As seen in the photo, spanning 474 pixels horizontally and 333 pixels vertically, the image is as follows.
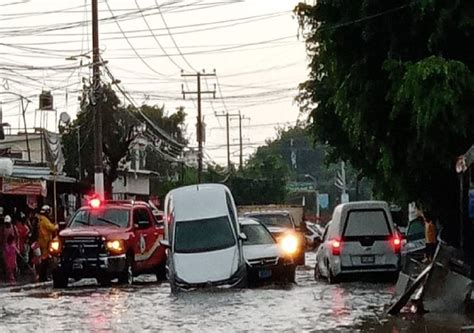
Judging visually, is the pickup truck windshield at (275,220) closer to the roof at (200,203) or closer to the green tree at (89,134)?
the roof at (200,203)

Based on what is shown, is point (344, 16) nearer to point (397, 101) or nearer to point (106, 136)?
point (397, 101)

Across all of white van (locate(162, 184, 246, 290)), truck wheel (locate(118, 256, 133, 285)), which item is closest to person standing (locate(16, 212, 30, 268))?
truck wheel (locate(118, 256, 133, 285))

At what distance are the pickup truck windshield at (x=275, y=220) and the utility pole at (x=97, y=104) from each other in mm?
5278

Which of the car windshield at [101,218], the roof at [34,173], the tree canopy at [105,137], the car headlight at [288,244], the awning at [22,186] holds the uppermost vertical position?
the tree canopy at [105,137]

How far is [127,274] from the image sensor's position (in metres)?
28.3

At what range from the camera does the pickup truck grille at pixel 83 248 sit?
2700 centimetres

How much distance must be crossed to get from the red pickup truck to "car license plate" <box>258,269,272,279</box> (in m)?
4.15

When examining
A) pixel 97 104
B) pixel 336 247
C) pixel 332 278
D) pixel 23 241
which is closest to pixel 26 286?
pixel 23 241

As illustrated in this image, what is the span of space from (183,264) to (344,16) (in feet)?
25.6

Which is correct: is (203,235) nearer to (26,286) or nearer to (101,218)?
(101,218)

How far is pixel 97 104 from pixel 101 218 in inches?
397

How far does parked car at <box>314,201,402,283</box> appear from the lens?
25.1m

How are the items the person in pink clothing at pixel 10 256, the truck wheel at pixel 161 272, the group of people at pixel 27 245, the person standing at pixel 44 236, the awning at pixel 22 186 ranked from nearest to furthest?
the person standing at pixel 44 236 < the group of people at pixel 27 245 < the person in pink clothing at pixel 10 256 < the truck wheel at pixel 161 272 < the awning at pixel 22 186

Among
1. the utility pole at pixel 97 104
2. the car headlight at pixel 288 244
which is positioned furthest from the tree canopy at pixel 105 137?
the car headlight at pixel 288 244
